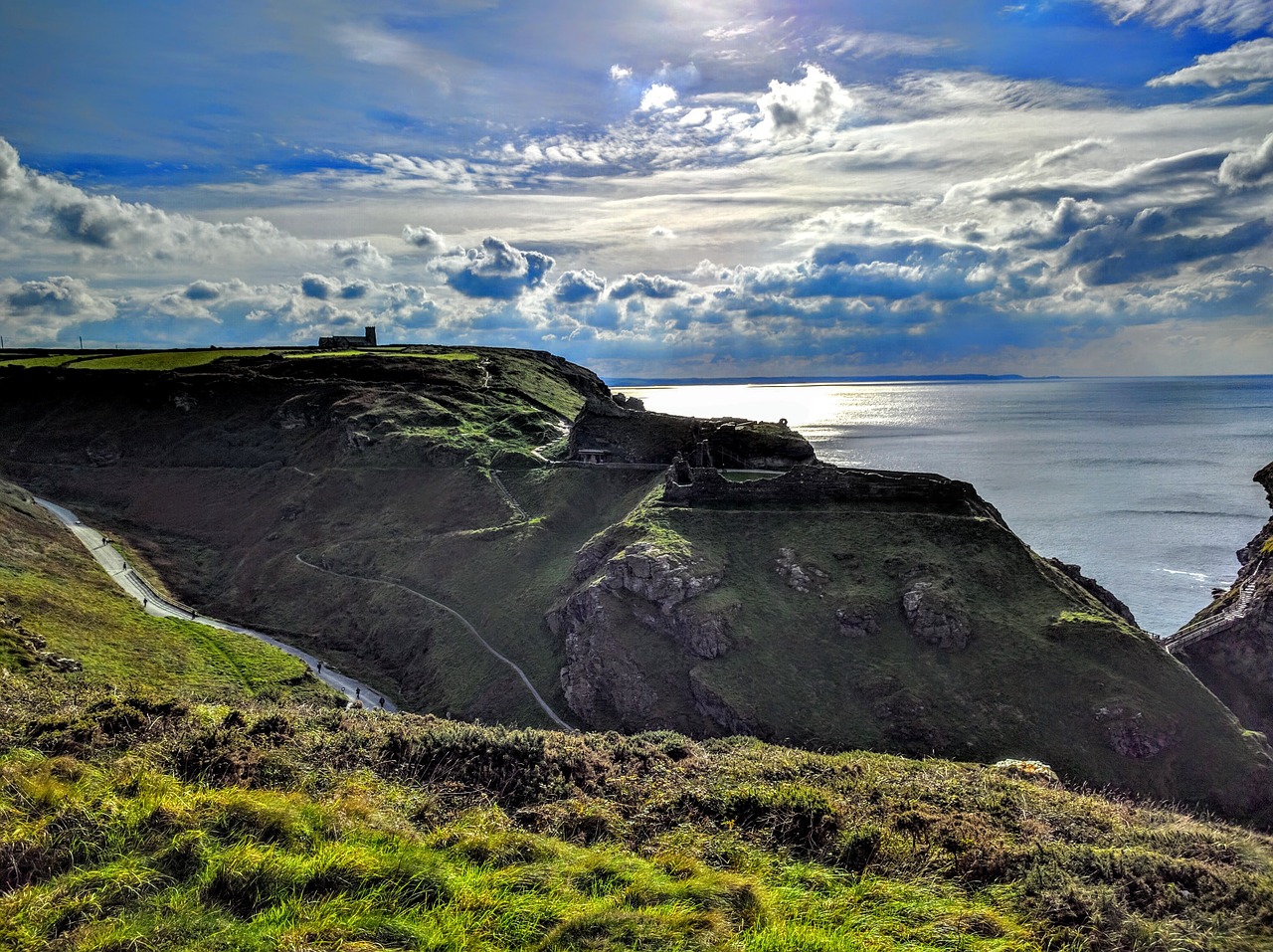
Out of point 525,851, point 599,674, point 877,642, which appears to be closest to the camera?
point 525,851

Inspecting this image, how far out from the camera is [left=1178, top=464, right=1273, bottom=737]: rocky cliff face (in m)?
34.2

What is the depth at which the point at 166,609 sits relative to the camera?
149 feet

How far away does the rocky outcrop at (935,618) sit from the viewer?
1267 inches

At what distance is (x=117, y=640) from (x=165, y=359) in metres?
70.4

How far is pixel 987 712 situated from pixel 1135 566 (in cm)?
4981

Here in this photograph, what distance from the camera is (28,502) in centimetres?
5366

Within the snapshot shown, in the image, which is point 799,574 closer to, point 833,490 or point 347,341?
point 833,490

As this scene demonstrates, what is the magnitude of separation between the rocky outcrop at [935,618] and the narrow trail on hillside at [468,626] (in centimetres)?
1668

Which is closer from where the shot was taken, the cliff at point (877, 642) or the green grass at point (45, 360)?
Result: the cliff at point (877, 642)

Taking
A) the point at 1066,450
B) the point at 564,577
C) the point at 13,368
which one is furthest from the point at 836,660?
the point at 1066,450

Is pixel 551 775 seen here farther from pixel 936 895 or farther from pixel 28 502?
pixel 28 502

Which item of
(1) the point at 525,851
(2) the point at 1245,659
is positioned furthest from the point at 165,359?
(2) the point at 1245,659

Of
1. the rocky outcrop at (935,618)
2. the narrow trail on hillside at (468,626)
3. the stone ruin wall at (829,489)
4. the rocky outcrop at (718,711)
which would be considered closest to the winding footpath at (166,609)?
the narrow trail on hillside at (468,626)

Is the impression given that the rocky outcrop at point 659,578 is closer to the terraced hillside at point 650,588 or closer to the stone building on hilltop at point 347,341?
the terraced hillside at point 650,588
